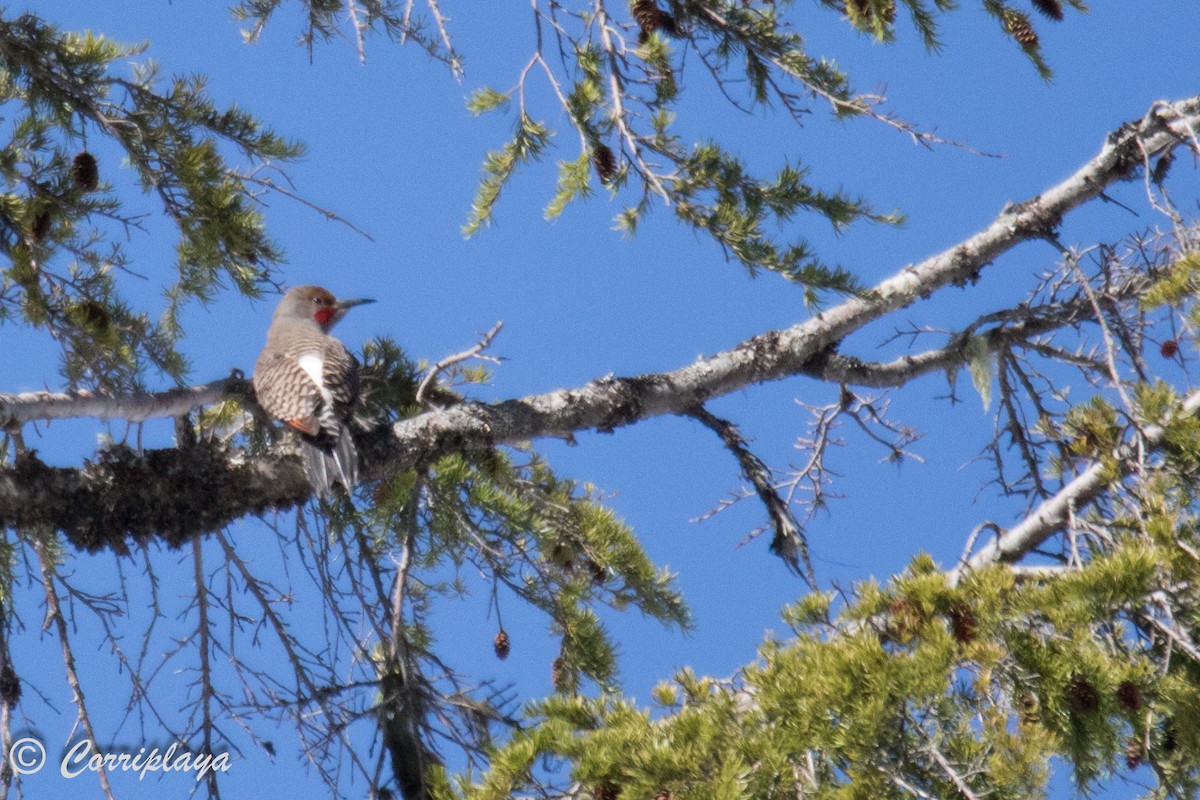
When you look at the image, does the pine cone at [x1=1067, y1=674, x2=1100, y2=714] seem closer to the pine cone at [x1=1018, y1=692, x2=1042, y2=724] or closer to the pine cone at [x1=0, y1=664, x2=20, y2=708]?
the pine cone at [x1=1018, y1=692, x2=1042, y2=724]

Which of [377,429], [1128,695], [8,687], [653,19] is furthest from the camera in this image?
[653,19]

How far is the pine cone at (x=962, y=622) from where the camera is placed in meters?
3.00

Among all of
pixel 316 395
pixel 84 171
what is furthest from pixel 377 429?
pixel 84 171

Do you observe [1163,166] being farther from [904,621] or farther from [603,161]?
[904,621]

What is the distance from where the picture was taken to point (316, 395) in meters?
4.45

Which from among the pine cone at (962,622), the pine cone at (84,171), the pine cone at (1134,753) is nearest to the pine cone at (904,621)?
the pine cone at (962,622)

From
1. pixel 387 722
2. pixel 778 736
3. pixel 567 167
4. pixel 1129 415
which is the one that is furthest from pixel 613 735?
pixel 567 167

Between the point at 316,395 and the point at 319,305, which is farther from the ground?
the point at 319,305

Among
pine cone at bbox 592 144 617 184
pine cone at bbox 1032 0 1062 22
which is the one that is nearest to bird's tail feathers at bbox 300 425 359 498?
pine cone at bbox 592 144 617 184

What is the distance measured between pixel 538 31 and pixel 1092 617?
309 centimetres

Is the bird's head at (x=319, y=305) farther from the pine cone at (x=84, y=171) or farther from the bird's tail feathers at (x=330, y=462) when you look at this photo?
the bird's tail feathers at (x=330, y=462)

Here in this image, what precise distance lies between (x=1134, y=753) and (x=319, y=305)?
15.5ft

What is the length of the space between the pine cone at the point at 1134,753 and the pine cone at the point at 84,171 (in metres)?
3.92

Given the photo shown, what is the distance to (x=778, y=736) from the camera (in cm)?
272
